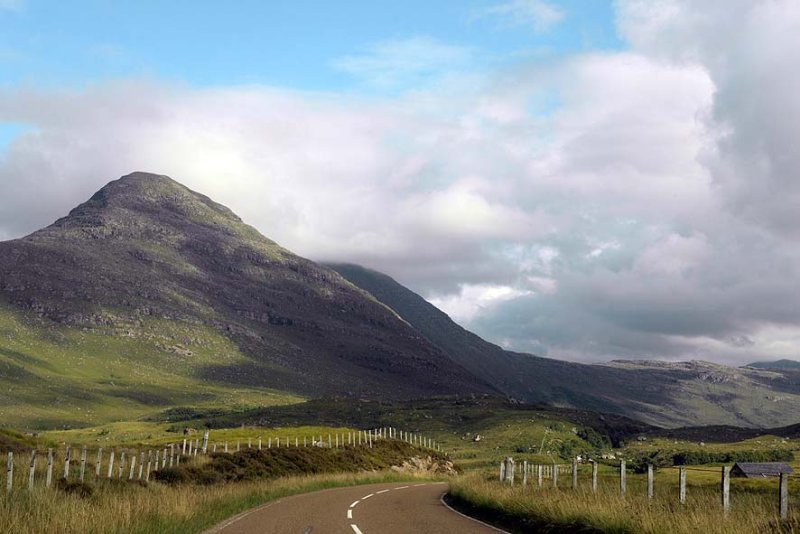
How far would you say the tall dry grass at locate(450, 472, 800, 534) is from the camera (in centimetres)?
1580

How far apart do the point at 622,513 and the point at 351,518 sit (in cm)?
911

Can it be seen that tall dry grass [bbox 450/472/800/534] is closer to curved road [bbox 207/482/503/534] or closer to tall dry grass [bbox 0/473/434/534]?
curved road [bbox 207/482/503/534]

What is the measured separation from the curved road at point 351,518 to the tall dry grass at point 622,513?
123 cm

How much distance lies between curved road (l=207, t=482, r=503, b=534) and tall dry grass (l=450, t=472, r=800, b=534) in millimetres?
1226

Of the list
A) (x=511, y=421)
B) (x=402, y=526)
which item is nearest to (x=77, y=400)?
(x=511, y=421)

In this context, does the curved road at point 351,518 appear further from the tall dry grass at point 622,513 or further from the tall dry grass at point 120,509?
the tall dry grass at point 622,513

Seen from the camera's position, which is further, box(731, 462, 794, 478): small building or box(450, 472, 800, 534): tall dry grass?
box(731, 462, 794, 478): small building

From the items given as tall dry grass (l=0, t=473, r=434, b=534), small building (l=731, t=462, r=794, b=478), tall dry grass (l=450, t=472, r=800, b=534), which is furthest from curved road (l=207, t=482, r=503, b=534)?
small building (l=731, t=462, r=794, b=478)

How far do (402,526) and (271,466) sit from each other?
24.5 meters

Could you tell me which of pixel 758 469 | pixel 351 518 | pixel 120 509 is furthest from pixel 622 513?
pixel 758 469

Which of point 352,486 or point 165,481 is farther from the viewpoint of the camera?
point 352,486

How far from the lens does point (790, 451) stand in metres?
142

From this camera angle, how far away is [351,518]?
24.5 m

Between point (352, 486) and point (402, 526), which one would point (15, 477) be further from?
point (352, 486)
